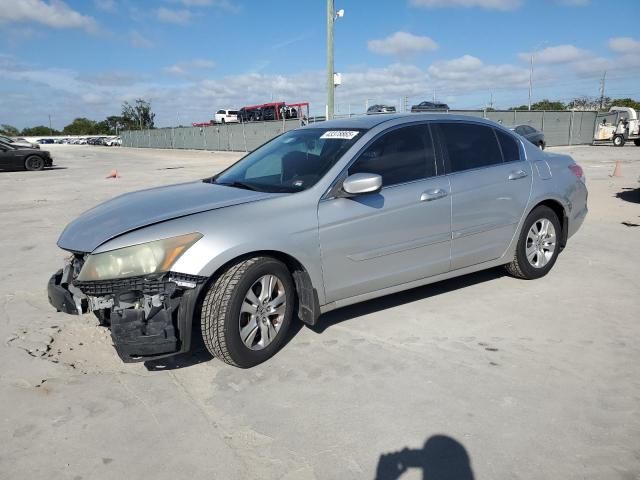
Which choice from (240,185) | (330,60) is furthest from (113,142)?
(240,185)

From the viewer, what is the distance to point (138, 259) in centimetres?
321

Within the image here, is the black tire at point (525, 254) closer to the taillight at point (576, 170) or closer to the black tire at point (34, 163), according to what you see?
the taillight at point (576, 170)

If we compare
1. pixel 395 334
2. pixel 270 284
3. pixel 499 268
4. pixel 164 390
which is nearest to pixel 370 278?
pixel 395 334

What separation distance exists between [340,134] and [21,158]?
70.7 feet

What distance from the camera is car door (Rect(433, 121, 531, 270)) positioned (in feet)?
14.7

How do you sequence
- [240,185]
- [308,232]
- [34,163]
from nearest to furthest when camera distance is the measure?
[308,232]
[240,185]
[34,163]

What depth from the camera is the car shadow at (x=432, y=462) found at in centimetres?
247

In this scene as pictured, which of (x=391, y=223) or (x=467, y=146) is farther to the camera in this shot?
(x=467, y=146)

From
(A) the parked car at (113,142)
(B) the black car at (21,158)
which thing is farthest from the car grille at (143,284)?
(A) the parked car at (113,142)

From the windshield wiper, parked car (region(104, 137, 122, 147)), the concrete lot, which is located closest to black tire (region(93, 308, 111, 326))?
the concrete lot

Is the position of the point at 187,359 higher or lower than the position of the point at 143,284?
lower

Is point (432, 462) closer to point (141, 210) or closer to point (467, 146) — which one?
point (141, 210)

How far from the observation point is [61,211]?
414 inches

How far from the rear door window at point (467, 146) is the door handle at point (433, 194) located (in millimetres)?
254
